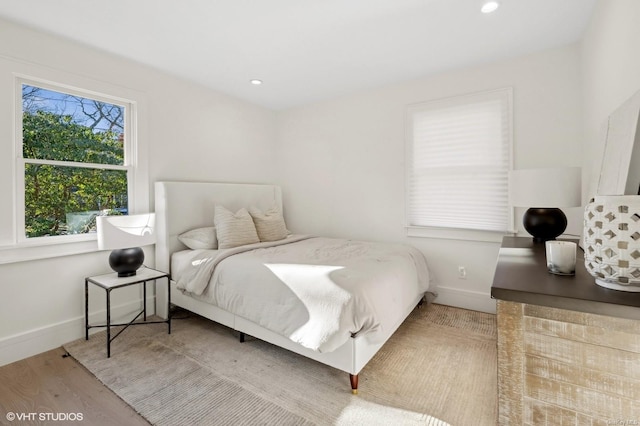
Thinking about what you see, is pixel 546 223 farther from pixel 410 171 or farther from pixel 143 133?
pixel 143 133

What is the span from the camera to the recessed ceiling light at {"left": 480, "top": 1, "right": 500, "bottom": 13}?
6.78 ft

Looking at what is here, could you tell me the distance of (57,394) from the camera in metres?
1.86

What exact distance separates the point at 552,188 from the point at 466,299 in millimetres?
1644

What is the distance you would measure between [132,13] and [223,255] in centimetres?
193

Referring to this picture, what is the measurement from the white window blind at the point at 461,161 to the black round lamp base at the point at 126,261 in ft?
9.16

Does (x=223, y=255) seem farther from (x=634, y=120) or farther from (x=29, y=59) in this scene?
(x=634, y=120)

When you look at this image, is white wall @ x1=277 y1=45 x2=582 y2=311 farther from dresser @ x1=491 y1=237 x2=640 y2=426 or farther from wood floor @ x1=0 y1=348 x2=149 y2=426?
wood floor @ x1=0 y1=348 x2=149 y2=426

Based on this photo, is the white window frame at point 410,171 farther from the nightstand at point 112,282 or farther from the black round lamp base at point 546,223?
the nightstand at point 112,282

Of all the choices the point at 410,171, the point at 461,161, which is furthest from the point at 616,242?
the point at 410,171

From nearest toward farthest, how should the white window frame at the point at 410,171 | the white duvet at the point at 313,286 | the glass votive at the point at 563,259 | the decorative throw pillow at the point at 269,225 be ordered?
1. the glass votive at the point at 563,259
2. the white duvet at the point at 313,286
3. the white window frame at the point at 410,171
4. the decorative throw pillow at the point at 269,225

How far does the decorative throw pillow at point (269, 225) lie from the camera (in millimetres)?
3398

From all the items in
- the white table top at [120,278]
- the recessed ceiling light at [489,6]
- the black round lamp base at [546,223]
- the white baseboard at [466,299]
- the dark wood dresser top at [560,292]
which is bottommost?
the white baseboard at [466,299]

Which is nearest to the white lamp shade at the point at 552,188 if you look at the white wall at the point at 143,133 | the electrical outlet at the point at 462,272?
the electrical outlet at the point at 462,272

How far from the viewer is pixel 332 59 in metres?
2.90
